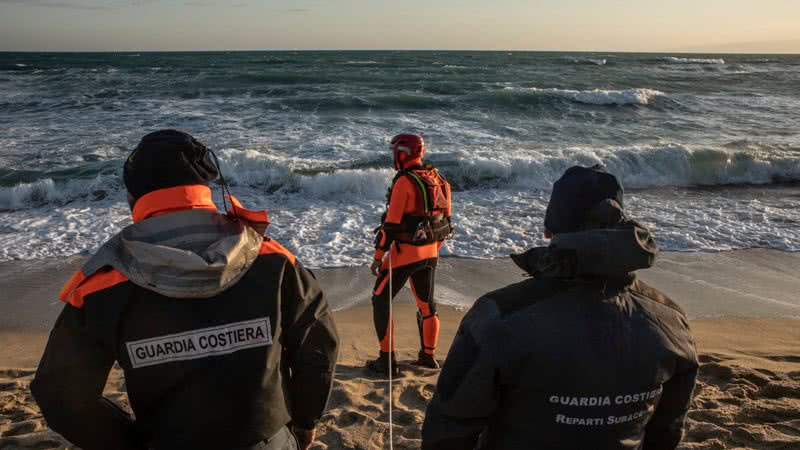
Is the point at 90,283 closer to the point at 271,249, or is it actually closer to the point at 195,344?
the point at 195,344

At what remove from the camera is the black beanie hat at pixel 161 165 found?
5.64 feet

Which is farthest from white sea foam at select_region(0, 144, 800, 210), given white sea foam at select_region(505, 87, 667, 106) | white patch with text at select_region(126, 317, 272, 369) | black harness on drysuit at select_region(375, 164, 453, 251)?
white sea foam at select_region(505, 87, 667, 106)

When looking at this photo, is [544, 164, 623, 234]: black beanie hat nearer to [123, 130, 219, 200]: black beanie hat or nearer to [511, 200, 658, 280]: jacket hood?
[511, 200, 658, 280]: jacket hood

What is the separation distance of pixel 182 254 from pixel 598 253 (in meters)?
1.08

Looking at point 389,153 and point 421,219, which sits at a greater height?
point 421,219

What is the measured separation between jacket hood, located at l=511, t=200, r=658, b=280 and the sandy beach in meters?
2.50

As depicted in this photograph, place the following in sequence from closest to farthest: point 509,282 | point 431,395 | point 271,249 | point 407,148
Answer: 1. point 271,249
2. point 431,395
3. point 407,148
4. point 509,282

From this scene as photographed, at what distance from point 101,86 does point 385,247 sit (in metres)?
26.9

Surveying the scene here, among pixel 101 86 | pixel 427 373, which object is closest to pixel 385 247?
pixel 427 373

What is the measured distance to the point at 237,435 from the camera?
179 centimetres

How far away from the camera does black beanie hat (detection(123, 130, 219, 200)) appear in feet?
5.64

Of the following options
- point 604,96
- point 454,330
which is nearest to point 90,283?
point 454,330

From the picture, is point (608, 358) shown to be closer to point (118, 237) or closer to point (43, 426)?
point (118, 237)

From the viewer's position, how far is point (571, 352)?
1.62m
